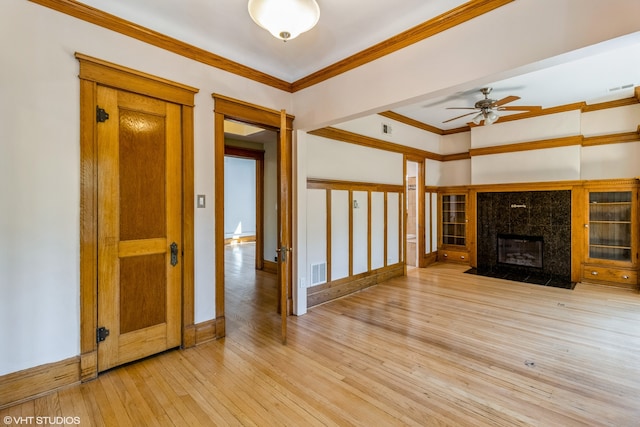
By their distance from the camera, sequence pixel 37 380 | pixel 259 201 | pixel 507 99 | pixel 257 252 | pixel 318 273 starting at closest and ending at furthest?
pixel 37 380 < pixel 507 99 < pixel 318 273 < pixel 259 201 < pixel 257 252

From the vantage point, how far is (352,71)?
307 cm

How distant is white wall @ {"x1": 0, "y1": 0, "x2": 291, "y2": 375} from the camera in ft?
6.66

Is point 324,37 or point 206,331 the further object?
point 206,331

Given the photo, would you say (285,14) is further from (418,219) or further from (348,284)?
(418,219)

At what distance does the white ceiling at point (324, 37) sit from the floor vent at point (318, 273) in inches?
100

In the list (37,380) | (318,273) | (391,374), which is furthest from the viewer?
(318,273)

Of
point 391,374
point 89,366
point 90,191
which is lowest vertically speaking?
point 391,374

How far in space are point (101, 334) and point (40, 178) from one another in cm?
133

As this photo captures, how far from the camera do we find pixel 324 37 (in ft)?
9.29

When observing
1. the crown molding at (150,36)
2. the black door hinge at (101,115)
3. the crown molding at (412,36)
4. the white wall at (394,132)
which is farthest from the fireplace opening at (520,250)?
the black door hinge at (101,115)

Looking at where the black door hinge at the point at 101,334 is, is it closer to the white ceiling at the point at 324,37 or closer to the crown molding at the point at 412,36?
the white ceiling at the point at 324,37

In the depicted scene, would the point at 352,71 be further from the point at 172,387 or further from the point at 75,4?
the point at 172,387

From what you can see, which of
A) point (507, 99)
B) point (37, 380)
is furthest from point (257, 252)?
point (507, 99)

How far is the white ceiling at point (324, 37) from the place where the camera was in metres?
2.35
